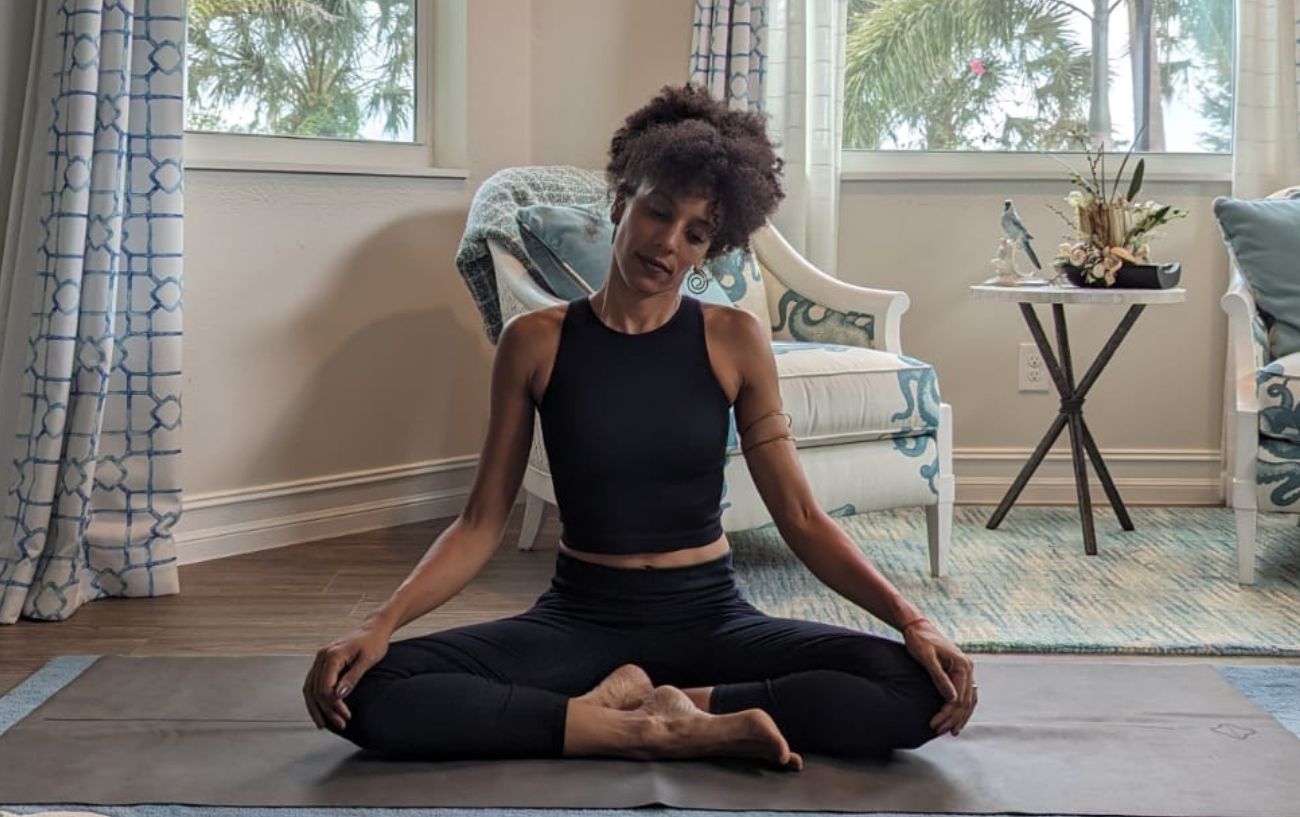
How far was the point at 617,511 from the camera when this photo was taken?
201 centimetres

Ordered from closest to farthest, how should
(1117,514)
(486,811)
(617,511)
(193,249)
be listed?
1. (486,811)
2. (617,511)
3. (193,249)
4. (1117,514)

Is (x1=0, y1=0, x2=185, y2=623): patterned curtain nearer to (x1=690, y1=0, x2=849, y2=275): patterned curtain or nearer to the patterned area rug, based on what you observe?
the patterned area rug

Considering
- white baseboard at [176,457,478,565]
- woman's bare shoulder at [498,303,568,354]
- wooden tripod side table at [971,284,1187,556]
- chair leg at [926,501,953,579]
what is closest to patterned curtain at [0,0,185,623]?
white baseboard at [176,457,478,565]

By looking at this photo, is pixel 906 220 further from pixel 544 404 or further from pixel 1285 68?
pixel 544 404

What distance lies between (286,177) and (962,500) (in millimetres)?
1977

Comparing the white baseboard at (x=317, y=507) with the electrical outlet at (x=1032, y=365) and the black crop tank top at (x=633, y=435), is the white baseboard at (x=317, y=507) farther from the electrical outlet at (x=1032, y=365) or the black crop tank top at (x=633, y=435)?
the black crop tank top at (x=633, y=435)

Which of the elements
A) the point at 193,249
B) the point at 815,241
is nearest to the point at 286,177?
the point at 193,249

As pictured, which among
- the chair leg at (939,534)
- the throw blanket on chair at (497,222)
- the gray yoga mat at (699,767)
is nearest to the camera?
the gray yoga mat at (699,767)

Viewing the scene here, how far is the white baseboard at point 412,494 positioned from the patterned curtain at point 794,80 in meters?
0.76

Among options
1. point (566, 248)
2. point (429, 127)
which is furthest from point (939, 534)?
point (429, 127)

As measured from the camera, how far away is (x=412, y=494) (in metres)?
3.89

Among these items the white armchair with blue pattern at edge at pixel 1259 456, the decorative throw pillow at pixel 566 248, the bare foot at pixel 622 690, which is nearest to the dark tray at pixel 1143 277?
the white armchair with blue pattern at edge at pixel 1259 456

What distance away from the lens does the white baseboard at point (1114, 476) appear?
4.14 meters

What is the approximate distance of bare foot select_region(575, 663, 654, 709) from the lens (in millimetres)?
1938
